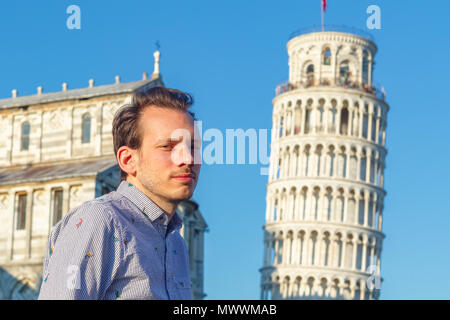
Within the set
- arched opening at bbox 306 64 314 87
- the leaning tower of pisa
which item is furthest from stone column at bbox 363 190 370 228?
arched opening at bbox 306 64 314 87

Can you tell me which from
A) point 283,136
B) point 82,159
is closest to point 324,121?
point 283,136

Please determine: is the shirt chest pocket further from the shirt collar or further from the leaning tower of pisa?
the leaning tower of pisa

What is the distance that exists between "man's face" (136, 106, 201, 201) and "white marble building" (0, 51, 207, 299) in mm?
35546

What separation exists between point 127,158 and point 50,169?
142 feet

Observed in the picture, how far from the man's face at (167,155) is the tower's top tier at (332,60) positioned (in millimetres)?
84346

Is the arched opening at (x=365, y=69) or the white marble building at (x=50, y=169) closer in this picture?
the white marble building at (x=50, y=169)

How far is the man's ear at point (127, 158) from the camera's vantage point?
14.2ft

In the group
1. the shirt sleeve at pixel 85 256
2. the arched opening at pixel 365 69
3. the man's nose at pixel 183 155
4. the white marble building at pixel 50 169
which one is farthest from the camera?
the arched opening at pixel 365 69

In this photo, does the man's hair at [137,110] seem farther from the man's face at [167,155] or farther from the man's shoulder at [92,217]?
the man's shoulder at [92,217]

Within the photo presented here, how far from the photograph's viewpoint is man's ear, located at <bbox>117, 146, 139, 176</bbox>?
14.2 feet

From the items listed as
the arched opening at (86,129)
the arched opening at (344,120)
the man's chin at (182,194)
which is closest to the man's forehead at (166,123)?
the man's chin at (182,194)

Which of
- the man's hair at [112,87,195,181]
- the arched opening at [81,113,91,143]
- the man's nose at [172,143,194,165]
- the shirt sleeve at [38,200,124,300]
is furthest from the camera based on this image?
the arched opening at [81,113,91,143]

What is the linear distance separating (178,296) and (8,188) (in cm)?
4155
